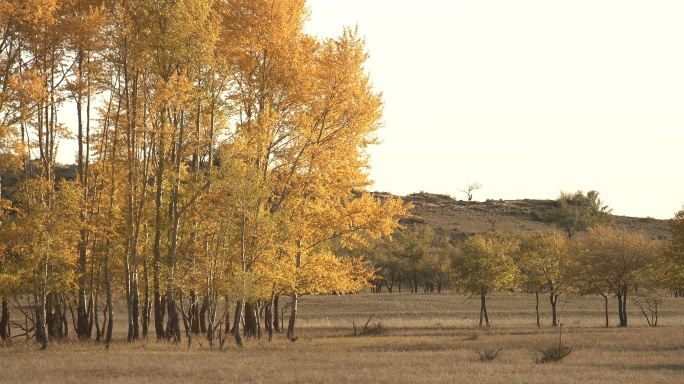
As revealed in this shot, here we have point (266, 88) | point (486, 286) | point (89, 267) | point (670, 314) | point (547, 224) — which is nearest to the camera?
point (266, 88)

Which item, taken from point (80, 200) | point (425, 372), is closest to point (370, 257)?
point (80, 200)

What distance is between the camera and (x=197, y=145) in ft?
105

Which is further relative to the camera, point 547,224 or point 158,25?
point 547,224

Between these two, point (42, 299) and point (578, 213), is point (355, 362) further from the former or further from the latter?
point (578, 213)

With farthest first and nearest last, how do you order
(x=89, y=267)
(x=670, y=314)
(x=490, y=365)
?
(x=670, y=314), (x=89, y=267), (x=490, y=365)

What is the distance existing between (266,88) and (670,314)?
161 ft

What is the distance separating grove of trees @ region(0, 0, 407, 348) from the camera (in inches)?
1236

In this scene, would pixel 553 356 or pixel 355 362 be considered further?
pixel 553 356

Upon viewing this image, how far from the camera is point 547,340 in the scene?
125ft

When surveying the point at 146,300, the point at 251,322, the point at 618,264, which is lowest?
the point at 251,322

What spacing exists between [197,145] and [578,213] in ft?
368

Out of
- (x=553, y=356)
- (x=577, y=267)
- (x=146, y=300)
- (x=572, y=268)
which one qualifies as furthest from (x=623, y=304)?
(x=146, y=300)

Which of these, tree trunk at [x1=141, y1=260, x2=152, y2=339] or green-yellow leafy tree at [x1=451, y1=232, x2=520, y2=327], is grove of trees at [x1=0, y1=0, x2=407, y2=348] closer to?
tree trunk at [x1=141, y1=260, x2=152, y2=339]

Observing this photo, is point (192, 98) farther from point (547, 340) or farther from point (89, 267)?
point (547, 340)
